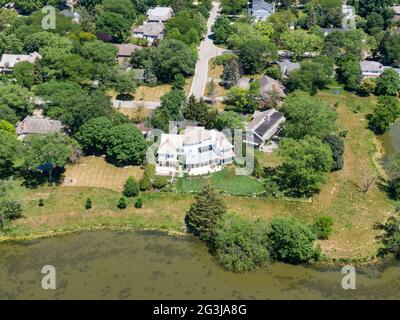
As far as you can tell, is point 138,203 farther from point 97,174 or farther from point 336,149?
point 336,149

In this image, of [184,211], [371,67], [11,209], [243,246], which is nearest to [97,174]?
[11,209]

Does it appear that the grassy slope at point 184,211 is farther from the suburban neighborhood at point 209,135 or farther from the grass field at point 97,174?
the grass field at point 97,174

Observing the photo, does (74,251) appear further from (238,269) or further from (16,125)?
(16,125)

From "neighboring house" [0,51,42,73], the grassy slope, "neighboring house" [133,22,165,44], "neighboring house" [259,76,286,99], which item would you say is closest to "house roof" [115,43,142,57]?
"neighboring house" [133,22,165,44]

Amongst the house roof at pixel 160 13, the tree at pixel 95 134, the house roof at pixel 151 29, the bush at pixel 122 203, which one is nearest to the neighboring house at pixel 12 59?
the house roof at pixel 151 29

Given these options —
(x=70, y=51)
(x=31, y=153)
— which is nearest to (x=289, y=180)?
(x=31, y=153)
